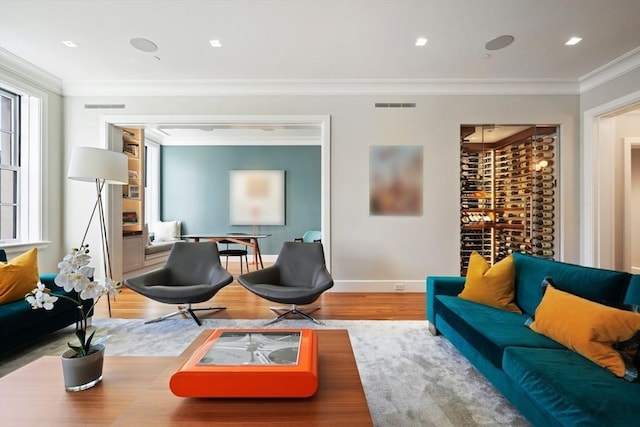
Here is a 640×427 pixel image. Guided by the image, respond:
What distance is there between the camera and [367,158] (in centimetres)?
430

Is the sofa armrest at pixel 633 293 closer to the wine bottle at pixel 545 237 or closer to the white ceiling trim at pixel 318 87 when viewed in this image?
the wine bottle at pixel 545 237

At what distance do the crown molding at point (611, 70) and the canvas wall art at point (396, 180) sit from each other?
239 centimetres

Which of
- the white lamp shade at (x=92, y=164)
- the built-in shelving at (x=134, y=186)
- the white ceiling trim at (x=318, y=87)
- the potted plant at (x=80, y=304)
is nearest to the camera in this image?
the potted plant at (x=80, y=304)

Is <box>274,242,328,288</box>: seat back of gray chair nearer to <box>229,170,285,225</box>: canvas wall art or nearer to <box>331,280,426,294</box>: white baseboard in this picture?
<box>331,280,426,294</box>: white baseboard

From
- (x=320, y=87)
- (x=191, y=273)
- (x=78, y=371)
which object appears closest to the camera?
(x=78, y=371)

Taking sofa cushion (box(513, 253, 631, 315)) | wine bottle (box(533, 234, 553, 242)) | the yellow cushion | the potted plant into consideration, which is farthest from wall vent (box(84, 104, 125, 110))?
wine bottle (box(533, 234, 553, 242))

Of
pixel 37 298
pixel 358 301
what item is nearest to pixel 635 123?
pixel 358 301

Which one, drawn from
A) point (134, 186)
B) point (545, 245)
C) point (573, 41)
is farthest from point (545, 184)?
point (134, 186)

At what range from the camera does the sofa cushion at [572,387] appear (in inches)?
43.9

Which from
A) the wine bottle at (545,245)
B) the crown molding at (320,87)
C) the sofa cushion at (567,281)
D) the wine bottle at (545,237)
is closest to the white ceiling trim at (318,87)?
the crown molding at (320,87)

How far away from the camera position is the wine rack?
4344 millimetres

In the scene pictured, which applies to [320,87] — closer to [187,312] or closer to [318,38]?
[318,38]

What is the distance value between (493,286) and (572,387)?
1211 millimetres

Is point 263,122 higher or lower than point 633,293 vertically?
higher
